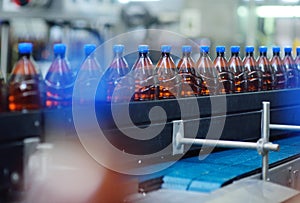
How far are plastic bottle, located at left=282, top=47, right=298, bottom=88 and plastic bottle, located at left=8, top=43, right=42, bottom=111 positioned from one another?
1.17m

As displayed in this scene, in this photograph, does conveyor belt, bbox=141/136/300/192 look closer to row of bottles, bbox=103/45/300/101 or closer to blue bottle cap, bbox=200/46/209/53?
row of bottles, bbox=103/45/300/101

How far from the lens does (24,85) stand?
1193mm

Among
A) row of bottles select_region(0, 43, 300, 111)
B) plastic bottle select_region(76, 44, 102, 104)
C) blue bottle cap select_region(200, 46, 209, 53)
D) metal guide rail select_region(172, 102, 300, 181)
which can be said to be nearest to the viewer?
row of bottles select_region(0, 43, 300, 111)

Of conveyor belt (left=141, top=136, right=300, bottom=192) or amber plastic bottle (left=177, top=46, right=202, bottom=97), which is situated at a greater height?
amber plastic bottle (left=177, top=46, right=202, bottom=97)

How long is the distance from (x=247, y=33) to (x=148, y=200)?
5.08 metres

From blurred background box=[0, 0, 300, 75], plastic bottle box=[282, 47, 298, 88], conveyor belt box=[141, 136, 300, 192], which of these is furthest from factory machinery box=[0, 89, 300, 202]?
blurred background box=[0, 0, 300, 75]

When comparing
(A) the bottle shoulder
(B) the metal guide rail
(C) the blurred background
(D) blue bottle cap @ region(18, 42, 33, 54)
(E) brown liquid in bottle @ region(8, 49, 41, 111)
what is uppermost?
(C) the blurred background

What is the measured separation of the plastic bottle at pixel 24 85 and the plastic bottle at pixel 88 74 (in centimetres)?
13

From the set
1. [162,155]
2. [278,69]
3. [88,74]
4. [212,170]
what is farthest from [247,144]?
[278,69]

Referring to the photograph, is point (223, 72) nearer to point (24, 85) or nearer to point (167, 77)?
point (167, 77)

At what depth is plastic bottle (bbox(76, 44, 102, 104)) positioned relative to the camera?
132 centimetres

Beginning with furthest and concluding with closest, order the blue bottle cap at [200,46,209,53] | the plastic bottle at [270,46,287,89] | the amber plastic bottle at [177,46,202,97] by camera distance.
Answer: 1. the plastic bottle at [270,46,287,89]
2. the blue bottle cap at [200,46,209,53]
3. the amber plastic bottle at [177,46,202,97]

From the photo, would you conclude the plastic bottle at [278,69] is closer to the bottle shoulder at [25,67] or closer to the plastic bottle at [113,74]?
the plastic bottle at [113,74]

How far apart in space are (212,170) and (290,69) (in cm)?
82
